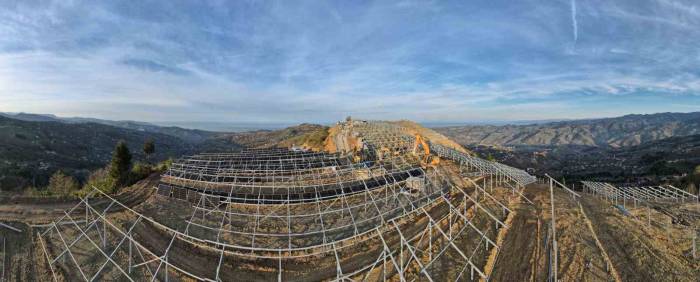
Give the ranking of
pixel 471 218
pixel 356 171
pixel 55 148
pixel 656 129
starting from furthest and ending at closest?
pixel 656 129
pixel 55 148
pixel 356 171
pixel 471 218

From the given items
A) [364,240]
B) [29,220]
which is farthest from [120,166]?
[364,240]

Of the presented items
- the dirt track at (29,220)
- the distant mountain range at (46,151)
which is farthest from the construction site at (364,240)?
the distant mountain range at (46,151)

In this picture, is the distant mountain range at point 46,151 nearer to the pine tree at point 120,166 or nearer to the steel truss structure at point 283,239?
the pine tree at point 120,166

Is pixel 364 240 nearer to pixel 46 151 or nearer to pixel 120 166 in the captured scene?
pixel 120 166

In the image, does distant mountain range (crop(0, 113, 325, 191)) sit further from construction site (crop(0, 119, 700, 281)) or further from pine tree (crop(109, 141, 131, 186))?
construction site (crop(0, 119, 700, 281))

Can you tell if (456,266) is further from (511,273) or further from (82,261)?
(82,261)

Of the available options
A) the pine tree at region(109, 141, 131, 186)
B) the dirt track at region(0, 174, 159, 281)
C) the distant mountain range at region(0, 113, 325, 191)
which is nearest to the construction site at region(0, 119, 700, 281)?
the dirt track at region(0, 174, 159, 281)

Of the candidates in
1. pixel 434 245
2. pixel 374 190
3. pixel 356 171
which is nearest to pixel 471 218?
pixel 434 245

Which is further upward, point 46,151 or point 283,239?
point 283,239
